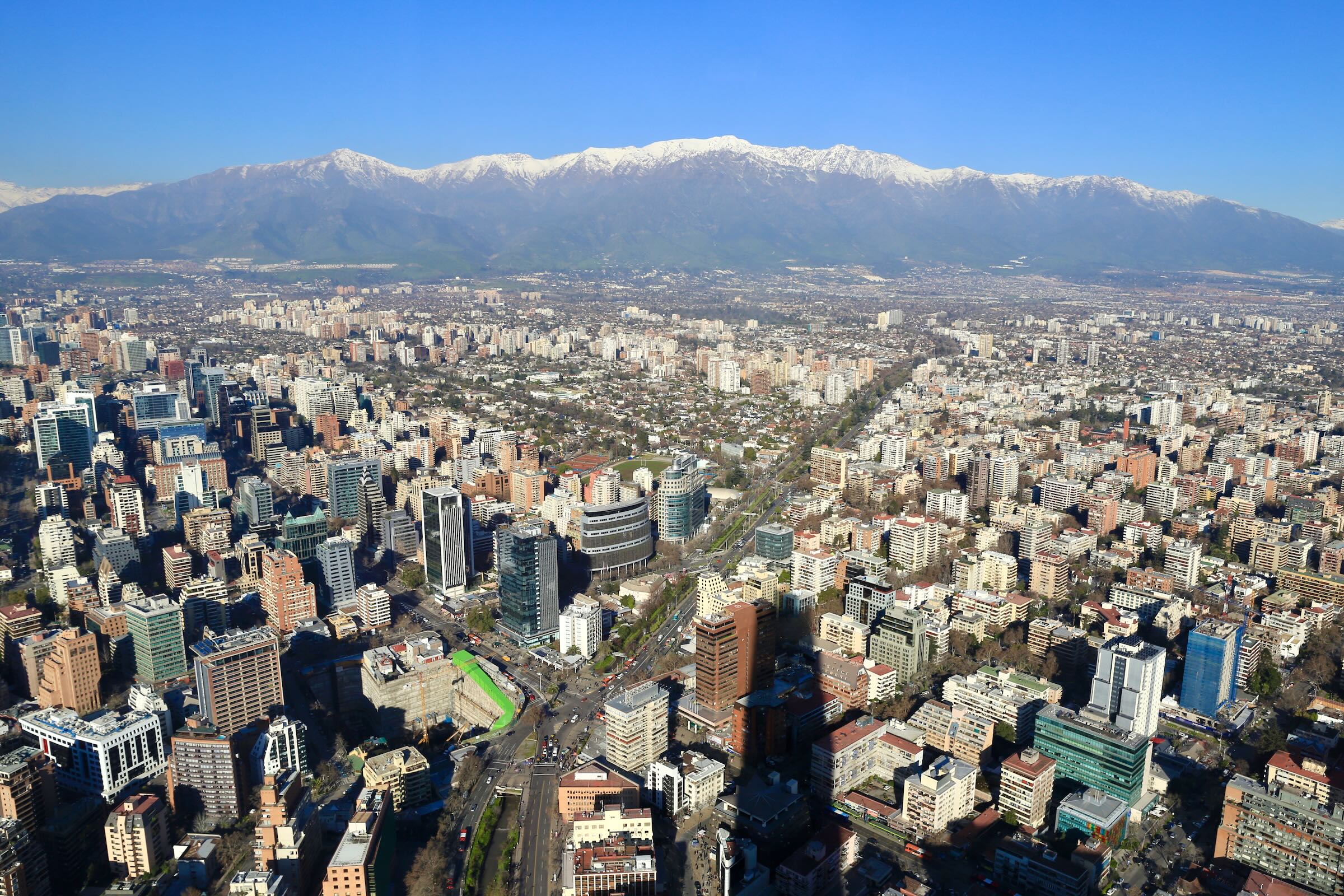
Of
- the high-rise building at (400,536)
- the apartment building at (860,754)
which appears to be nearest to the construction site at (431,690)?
the apartment building at (860,754)

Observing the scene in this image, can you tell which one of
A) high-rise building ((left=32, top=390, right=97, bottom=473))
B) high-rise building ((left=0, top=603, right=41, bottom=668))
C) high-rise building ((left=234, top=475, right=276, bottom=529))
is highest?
high-rise building ((left=32, top=390, right=97, bottom=473))

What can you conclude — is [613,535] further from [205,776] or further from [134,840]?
[134,840]

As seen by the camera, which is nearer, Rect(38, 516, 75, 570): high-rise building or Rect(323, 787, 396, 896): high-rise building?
Rect(323, 787, 396, 896): high-rise building

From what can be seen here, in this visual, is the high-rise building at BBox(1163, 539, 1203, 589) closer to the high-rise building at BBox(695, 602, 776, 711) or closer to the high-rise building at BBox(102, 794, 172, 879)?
the high-rise building at BBox(695, 602, 776, 711)

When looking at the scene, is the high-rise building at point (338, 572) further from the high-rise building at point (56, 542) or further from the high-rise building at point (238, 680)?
the high-rise building at point (56, 542)

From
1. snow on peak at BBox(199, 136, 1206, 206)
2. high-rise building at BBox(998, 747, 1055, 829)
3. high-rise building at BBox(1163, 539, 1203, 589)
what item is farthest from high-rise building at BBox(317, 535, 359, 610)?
snow on peak at BBox(199, 136, 1206, 206)

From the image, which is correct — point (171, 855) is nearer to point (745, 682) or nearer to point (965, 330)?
point (745, 682)

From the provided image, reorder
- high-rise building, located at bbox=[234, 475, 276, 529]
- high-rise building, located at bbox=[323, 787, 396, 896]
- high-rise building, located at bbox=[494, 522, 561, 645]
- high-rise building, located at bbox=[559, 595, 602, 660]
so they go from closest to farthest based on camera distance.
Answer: high-rise building, located at bbox=[323, 787, 396, 896], high-rise building, located at bbox=[559, 595, 602, 660], high-rise building, located at bbox=[494, 522, 561, 645], high-rise building, located at bbox=[234, 475, 276, 529]
